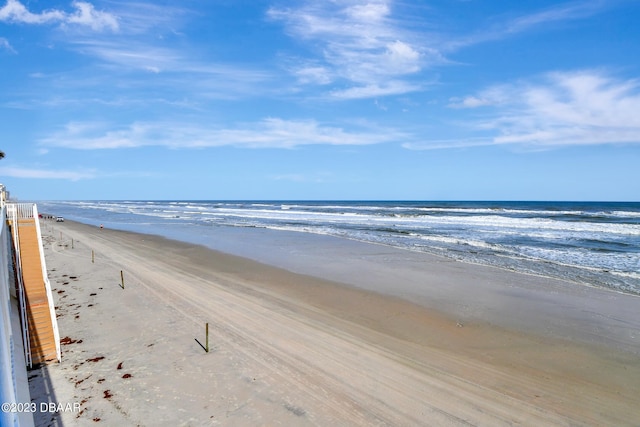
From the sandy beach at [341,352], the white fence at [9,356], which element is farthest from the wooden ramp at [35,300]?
the sandy beach at [341,352]

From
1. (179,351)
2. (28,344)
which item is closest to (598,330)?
(179,351)

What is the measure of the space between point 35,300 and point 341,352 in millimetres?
9947

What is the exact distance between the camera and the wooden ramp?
9000 millimetres

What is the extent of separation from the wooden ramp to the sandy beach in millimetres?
506

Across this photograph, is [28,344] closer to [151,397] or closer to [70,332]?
[70,332]

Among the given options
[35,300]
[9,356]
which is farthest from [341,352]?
[35,300]

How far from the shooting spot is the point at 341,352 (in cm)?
912

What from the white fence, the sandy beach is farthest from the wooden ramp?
the sandy beach

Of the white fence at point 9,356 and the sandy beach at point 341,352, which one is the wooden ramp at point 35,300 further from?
the sandy beach at point 341,352

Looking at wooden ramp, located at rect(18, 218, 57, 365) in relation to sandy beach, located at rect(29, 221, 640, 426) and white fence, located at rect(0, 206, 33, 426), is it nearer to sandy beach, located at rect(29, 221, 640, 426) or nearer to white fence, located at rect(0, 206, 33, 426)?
white fence, located at rect(0, 206, 33, 426)

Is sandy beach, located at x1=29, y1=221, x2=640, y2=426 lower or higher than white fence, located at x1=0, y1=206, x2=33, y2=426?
lower

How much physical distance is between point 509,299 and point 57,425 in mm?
13823

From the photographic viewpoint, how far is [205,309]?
12258mm

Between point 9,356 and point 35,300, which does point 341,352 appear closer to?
point 9,356
